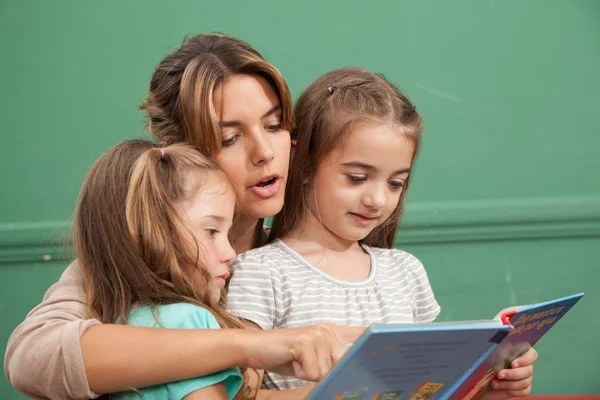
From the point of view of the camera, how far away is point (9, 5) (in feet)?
8.32

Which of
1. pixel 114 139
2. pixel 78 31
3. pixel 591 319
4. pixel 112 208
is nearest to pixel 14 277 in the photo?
pixel 114 139

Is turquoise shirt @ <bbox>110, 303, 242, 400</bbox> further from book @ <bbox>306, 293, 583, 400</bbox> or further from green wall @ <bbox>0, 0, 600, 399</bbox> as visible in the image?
green wall @ <bbox>0, 0, 600, 399</bbox>

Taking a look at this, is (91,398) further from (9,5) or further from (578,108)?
(578,108)

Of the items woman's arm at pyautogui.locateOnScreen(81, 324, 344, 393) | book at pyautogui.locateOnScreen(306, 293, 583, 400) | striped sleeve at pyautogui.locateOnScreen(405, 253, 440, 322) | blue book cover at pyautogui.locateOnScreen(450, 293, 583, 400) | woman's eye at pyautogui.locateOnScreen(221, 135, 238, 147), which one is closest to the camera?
book at pyautogui.locateOnScreen(306, 293, 583, 400)

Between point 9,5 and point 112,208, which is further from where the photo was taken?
point 9,5

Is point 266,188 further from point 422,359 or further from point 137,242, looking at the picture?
point 422,359

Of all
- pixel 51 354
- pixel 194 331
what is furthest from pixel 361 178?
pixel 51 354

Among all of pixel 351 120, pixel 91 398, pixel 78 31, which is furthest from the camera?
pixel 78 31

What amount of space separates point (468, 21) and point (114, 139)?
112cm

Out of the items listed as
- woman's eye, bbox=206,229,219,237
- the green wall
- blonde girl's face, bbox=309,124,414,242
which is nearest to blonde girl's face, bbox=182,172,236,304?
woman's eye, bbox=206,229,219,237

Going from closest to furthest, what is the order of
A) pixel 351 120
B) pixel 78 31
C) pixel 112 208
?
1. pixel 112 208
2. pixel 351 120
3. pixel 78 31

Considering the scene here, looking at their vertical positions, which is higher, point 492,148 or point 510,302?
point 492,148

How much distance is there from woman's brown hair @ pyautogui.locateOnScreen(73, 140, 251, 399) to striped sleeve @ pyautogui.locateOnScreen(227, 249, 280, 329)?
0.07 meters

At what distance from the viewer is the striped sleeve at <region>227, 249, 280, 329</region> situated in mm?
1409
